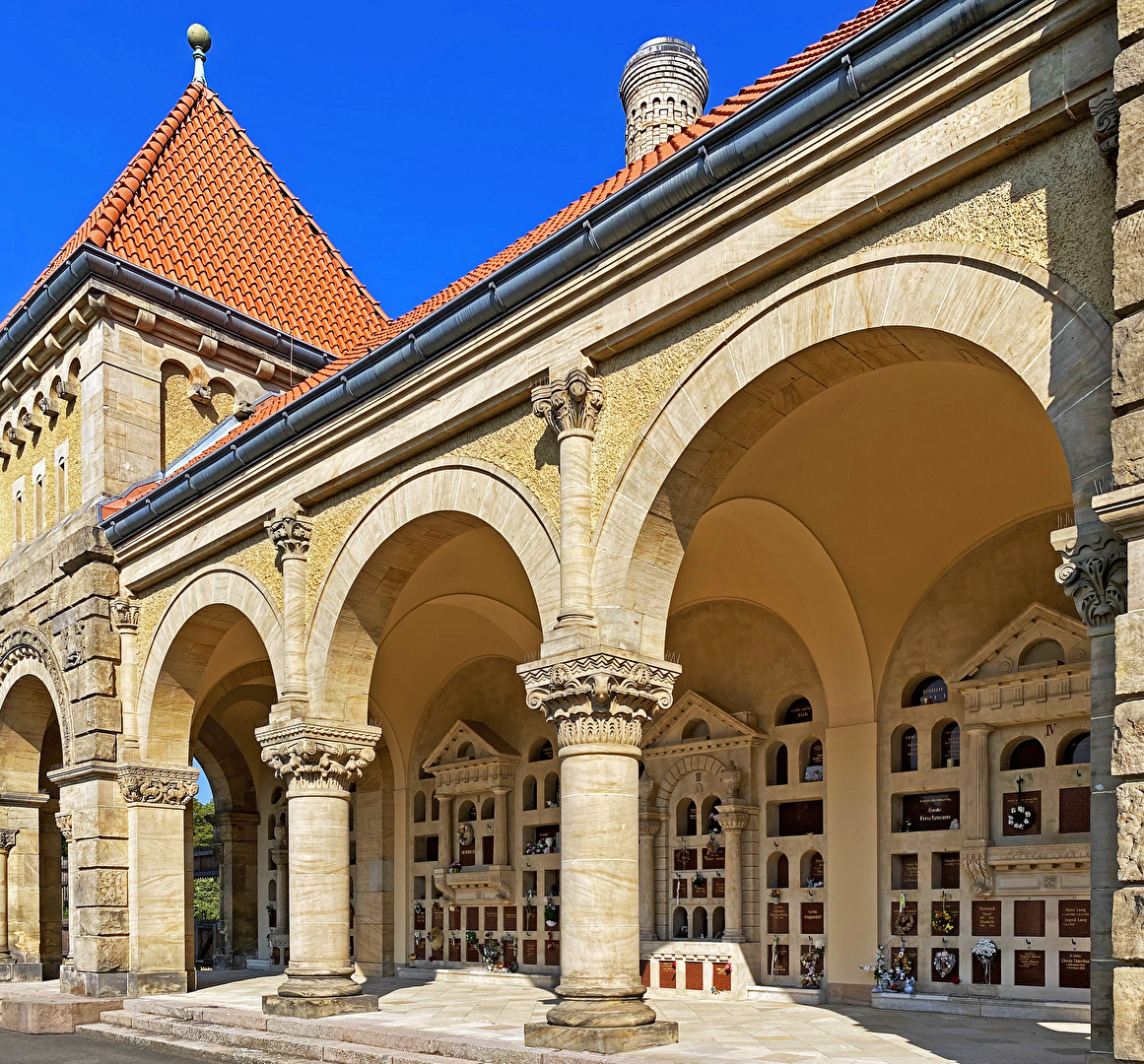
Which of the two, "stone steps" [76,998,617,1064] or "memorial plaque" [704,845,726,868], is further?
"memorial plaque" [704,845,726,868]

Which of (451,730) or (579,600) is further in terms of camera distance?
(451,730)

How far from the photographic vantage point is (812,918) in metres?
12.2

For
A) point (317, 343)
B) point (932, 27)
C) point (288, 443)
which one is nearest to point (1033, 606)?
point (932, 27)

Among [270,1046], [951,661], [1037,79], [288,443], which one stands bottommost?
[270,1046]

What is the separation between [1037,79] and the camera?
6270 millimetres

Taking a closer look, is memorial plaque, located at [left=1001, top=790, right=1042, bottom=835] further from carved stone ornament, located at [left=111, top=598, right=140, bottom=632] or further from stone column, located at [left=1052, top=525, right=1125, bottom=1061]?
carved stone ornament, located at [left=111, top=598, right=140, bottom=632]

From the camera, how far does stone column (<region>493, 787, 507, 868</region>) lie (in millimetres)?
15859

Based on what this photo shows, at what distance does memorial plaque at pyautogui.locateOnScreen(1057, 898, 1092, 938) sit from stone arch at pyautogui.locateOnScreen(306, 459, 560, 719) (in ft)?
16.4

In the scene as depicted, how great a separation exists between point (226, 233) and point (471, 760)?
864 cm

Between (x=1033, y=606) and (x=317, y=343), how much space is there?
11531 millimetres

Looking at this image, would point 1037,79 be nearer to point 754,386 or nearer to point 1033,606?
point 754,386

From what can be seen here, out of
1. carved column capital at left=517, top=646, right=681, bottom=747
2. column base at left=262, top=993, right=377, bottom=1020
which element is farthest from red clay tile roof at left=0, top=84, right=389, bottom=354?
carved column capital at left=517, top=646, right=681, bottom=747

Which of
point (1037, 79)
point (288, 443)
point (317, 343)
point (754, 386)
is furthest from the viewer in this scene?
point (317, 343)

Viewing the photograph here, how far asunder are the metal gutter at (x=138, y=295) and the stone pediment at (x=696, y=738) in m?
7.98
